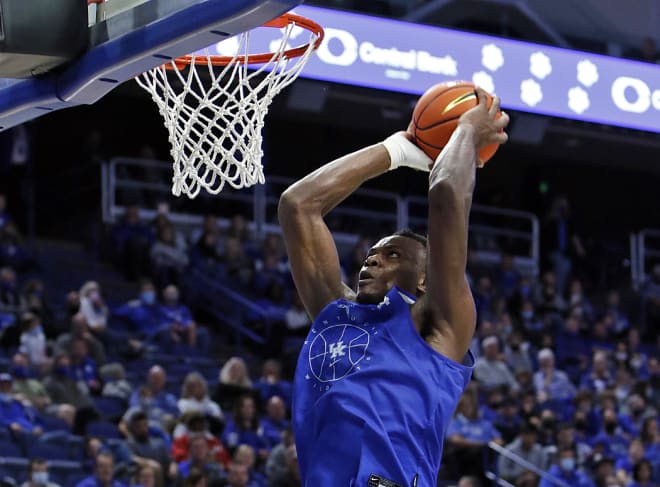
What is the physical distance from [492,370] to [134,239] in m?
3.42

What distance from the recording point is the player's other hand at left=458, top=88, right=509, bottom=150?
11.5ft

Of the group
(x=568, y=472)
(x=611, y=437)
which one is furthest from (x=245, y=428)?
(x=611, y=437)

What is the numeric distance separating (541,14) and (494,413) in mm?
6570

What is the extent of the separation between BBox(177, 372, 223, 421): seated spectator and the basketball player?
19.5 ft

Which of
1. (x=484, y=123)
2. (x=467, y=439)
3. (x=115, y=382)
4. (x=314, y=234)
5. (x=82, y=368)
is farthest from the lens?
(x=467, y=439)

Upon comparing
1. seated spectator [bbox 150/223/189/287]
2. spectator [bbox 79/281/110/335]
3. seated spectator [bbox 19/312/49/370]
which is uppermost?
seated spectator [bbox 150/223/189/287]

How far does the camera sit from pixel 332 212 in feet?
47.2

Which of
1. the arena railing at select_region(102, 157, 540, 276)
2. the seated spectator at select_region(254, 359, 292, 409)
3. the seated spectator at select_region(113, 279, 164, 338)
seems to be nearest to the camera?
the seated spectator at select_region(254, 359, 292, 409)

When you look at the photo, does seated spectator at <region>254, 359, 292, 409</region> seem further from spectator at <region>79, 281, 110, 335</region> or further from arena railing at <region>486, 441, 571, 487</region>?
arena railing at <region>486, 441, 571, 487</region>

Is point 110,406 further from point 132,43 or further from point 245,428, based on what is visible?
point 132,43

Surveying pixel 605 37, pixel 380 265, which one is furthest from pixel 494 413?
pixel 380 265

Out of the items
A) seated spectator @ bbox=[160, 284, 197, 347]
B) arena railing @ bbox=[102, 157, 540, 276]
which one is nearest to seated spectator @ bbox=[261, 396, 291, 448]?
seated spectator @ bbox=[160, 284, 197, 347]

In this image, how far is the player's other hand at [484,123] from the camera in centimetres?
352

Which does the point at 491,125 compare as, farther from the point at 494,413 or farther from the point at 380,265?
the point at 494,413
